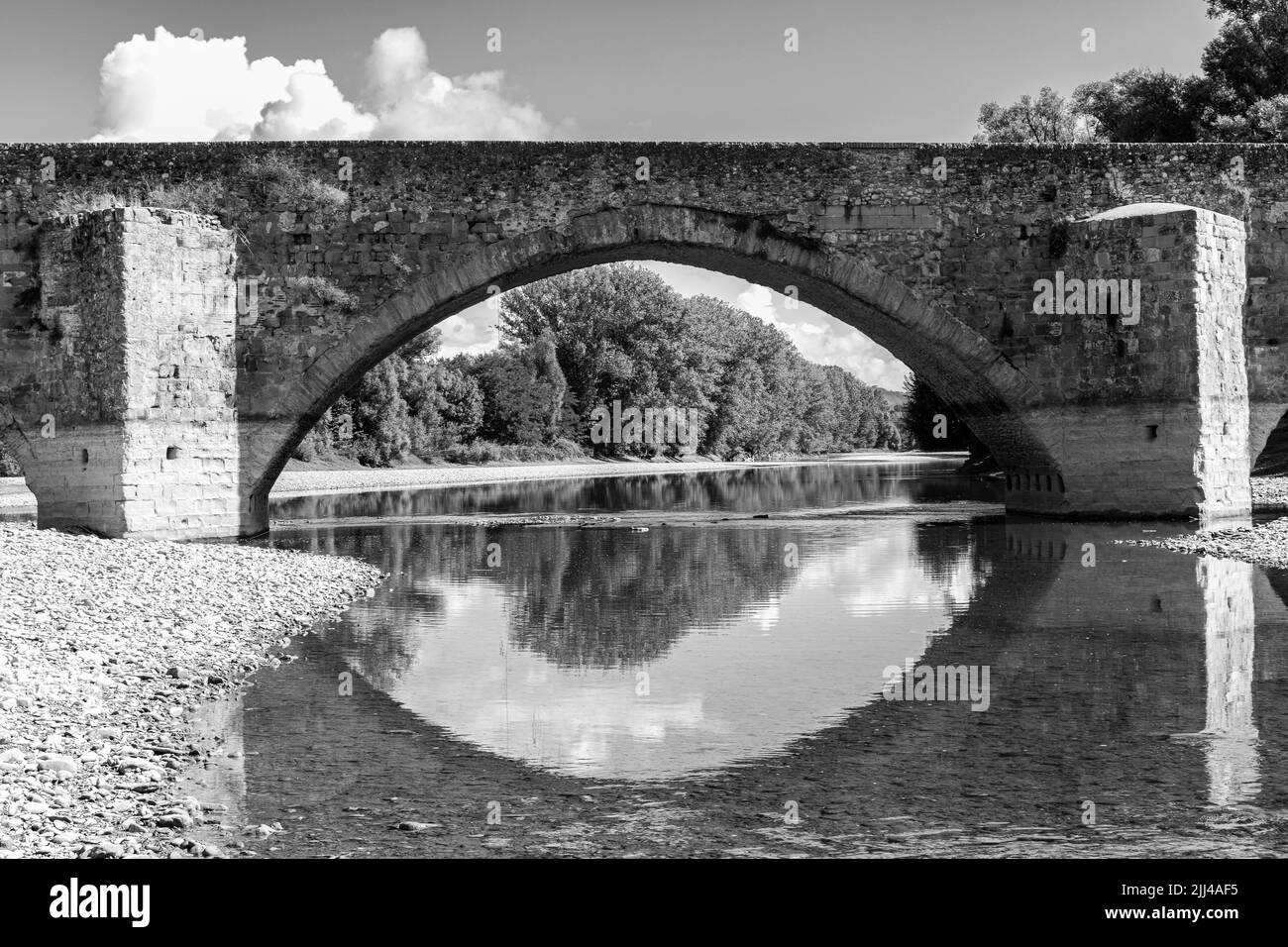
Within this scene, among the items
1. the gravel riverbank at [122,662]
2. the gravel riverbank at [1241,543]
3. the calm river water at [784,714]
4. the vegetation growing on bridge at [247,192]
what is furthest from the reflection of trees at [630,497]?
the calm river water at [784,714]

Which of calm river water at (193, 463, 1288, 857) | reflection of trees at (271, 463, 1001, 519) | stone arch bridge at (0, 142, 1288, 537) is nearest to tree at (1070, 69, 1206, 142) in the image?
reflection of trees at (271, 463, 1001, 519)

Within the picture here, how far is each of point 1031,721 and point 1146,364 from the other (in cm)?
1305

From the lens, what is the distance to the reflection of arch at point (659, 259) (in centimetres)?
1761

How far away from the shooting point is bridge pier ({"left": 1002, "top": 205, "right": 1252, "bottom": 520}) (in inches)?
721

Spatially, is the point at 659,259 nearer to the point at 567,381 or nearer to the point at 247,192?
the point at 247,192

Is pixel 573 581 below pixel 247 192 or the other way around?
below

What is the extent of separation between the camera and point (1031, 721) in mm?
6922

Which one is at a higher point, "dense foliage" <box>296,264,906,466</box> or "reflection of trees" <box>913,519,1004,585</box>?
"dense foliage" <box>296,264,906,466</box>

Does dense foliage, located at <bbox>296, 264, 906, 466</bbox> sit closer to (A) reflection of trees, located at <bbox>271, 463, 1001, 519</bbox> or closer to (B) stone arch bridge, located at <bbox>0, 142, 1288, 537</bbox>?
(A) reflection of trees, located at <bbox>271, 463, 1001, 519</bbox>

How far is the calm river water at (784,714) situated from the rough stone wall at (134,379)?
379cm

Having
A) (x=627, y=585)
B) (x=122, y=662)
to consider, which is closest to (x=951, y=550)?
(x=627, y=585)

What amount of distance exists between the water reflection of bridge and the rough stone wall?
247 inches
